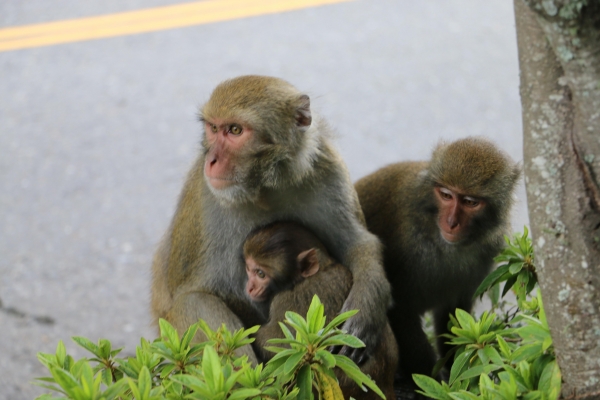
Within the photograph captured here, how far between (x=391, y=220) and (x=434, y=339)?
813 millimetres

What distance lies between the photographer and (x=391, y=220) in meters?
4.34

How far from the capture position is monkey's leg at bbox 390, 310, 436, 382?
4.18 metres

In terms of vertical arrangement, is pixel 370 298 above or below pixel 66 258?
below

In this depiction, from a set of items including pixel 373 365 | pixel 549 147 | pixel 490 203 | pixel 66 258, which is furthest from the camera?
pixel 66 258

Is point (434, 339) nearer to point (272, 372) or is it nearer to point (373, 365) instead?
point (373, 365)

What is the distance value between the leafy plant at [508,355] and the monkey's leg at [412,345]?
94 centimetres

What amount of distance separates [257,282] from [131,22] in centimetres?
713

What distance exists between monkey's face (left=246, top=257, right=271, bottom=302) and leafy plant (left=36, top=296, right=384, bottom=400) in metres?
0.85

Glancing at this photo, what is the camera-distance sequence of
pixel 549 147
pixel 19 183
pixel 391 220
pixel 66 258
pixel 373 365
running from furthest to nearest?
pixel 19 183 < pixel 66 258 < pixel 391 220 < pixel 373 365 < pixel 549 147

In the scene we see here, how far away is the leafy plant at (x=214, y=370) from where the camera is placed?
239 centimetres

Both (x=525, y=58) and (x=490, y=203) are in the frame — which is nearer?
(x=525, y=58)

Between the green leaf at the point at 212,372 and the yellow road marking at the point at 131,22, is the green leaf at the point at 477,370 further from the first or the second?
the yellow road marking at the point at 131,22

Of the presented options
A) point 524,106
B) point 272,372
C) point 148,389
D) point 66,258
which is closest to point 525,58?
point 524,106

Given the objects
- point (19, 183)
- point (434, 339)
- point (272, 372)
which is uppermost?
point (19, 183)
